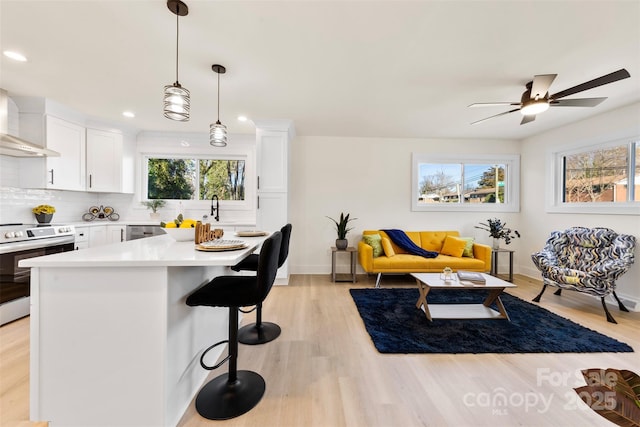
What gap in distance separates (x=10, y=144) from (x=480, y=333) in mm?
4979

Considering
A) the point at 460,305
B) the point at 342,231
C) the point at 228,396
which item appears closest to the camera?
the point at 228,396

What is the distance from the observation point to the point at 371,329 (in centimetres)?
235

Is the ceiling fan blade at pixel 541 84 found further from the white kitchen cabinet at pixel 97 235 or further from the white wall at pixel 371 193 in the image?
the white kitchen cabinet at pixel 97 235

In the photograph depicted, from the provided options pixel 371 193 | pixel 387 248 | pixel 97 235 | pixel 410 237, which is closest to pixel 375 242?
pixel 387 248

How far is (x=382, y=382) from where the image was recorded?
1.67 metres

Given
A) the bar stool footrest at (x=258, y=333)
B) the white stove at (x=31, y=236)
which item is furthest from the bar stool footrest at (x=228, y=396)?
the white stove at (x=31, y=236)

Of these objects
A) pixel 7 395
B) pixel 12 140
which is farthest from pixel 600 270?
pixel 12 140

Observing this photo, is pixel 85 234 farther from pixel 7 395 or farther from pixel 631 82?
pixel 631 82

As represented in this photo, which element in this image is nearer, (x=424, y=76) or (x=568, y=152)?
(x=424, y=76)

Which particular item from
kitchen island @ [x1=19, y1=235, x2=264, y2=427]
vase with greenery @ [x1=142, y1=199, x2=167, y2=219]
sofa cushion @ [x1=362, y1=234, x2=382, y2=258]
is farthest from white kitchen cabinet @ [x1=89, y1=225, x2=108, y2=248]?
sofa cushion @ [x1=362, y1=234, x2=382, y2=258]

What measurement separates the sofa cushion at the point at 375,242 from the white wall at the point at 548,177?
8.70 feet

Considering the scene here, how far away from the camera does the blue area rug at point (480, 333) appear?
2041 mm

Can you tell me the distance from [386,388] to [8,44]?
3.80 meters

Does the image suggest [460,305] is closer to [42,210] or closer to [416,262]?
[416,262]
